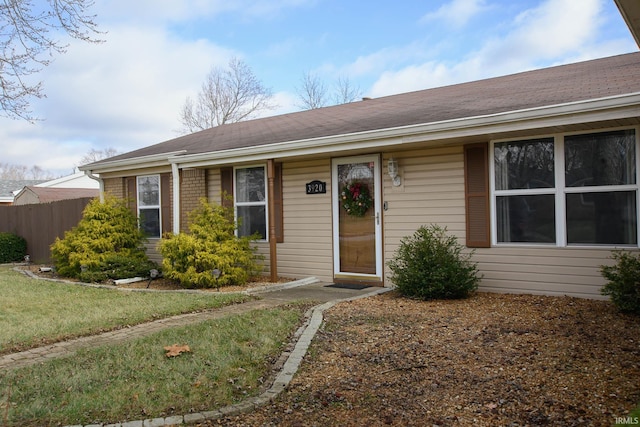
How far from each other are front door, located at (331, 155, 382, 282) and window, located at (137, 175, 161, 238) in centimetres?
488

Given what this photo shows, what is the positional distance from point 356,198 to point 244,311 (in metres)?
3.09

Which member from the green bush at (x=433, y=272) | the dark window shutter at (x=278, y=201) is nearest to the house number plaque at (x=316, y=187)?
the dark window shutter at (x=278, y=201)

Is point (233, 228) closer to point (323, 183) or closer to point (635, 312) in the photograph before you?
point (323, 183)

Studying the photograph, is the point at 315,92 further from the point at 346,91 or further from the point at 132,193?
the point at 132,193

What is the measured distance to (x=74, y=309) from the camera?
684cm

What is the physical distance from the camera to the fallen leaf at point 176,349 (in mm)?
4481

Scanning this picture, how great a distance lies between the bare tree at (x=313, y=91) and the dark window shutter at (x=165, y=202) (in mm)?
19855

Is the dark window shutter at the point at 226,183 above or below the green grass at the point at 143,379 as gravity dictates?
above

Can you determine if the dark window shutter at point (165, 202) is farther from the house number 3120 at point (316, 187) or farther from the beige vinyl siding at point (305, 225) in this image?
the house number 3120 at point (316, 187)

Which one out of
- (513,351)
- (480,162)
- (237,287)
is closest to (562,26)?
(480,162)

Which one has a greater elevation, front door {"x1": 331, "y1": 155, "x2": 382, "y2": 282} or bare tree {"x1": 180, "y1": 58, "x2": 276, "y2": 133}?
bare tree {"x1": 180, "y1": 58, "x2": 276, "y2": 133}

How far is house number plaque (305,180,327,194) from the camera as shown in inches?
353

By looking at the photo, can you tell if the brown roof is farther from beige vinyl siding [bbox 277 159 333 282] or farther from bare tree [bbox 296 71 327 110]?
bare tree [bbox 296 71 327 110]

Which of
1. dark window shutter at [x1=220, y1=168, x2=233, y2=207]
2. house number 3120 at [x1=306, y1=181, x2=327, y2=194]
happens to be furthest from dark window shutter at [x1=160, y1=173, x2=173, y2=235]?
house number 3120 at [x1=306, y1=181, x2=327, y2=194]
